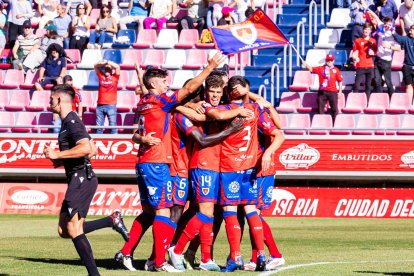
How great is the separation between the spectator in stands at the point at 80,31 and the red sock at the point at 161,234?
57.0ft

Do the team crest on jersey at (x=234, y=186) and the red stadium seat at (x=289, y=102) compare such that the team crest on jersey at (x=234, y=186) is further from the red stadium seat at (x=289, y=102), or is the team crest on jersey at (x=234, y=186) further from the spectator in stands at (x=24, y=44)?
the spectator in stands at (x=24, y=44)

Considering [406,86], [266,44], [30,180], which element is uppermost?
[266,44]

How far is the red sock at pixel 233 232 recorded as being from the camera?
13.1m

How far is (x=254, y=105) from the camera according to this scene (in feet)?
44.2

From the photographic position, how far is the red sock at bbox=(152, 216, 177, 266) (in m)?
12.9

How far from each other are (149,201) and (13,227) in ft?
26.3

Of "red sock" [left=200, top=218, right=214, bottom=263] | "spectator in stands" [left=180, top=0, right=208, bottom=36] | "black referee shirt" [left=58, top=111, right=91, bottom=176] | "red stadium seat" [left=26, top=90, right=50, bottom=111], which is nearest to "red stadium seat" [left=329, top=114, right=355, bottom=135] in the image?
"spectator in stands" [left=180, top=0, right=208, bottom=36]

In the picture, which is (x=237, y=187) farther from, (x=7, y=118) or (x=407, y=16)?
(x=7, y=118)

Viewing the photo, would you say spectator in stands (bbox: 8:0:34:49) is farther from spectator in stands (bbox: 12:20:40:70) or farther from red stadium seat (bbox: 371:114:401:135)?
red stadium seat (bbox: 371:114:401:135)

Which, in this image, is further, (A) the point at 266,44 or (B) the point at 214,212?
(A) the point at 266,44

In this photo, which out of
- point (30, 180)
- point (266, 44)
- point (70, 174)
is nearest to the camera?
point (70, 174)

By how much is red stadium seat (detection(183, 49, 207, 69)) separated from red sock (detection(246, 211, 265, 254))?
1493cm

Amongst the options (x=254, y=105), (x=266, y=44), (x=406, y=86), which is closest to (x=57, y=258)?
(x=254, y=105)

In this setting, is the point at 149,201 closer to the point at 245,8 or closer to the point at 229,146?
the point at 229,146
